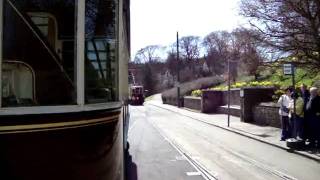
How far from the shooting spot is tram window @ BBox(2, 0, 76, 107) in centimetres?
391

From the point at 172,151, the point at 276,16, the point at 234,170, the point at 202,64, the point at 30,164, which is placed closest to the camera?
the point at 30,164

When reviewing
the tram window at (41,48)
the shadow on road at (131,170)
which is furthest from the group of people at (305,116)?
the tram window at (41,48)

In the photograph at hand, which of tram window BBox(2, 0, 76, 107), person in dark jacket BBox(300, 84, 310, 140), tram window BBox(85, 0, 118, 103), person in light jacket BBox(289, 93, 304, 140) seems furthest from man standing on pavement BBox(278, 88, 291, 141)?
tram window BBox(2, 0, 76, 107)

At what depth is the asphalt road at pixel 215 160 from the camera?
11102 mm

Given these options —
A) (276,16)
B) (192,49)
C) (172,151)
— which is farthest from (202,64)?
(172,151)

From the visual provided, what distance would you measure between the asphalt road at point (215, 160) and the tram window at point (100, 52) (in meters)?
5.87

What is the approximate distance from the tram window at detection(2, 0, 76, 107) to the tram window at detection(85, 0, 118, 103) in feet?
0.70

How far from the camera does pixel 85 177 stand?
4.24 metres

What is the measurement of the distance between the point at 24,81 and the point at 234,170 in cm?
828

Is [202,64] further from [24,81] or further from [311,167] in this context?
[24,81]

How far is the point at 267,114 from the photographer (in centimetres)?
2388

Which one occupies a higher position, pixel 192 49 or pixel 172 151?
pixel 192 49

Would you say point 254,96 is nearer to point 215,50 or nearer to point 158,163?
point 158,163

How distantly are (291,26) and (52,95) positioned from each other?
63.0ft
